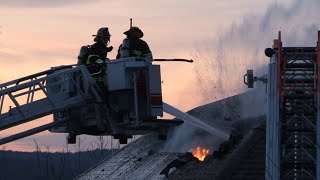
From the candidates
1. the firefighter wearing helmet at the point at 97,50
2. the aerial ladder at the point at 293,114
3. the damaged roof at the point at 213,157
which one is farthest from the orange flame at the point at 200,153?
the aerial ladder at the point at 293,114

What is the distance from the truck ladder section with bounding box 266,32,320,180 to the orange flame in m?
19.3

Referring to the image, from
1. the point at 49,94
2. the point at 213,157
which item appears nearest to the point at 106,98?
the point at 49,94

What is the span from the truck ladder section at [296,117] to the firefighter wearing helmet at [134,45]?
336 centimetres

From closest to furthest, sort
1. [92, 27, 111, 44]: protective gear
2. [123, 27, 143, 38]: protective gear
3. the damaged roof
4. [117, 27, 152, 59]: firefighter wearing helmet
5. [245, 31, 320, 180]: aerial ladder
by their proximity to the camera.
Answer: [245, 31, 320, 180]: aerial ladder, [117, 27, 152, 59]: firefighter wearing helmet, [123, 27, 143, 38]: protective gear, [92, 27, 111, 44]: protective gear, the damaged roof

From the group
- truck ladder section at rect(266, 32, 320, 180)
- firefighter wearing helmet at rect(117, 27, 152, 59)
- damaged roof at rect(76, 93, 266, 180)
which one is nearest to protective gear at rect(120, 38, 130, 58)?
firefighter wearing helmet at rect(117, 27, 152, 59)

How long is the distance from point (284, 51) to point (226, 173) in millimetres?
10472

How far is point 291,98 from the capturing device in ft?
81.1

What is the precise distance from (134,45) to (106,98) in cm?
158

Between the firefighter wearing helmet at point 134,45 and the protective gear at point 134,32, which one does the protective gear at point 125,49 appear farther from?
the protective gear at point 134,32

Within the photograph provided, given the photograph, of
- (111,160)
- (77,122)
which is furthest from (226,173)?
(111,160)

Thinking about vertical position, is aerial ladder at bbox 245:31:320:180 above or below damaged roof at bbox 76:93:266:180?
above

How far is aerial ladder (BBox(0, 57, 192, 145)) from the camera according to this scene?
25281 millimetres

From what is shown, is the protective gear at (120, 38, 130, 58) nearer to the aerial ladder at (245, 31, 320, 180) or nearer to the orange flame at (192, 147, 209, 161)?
the aerial ladder at (245, 31, 320, 180)

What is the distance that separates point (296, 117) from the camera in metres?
24.9
